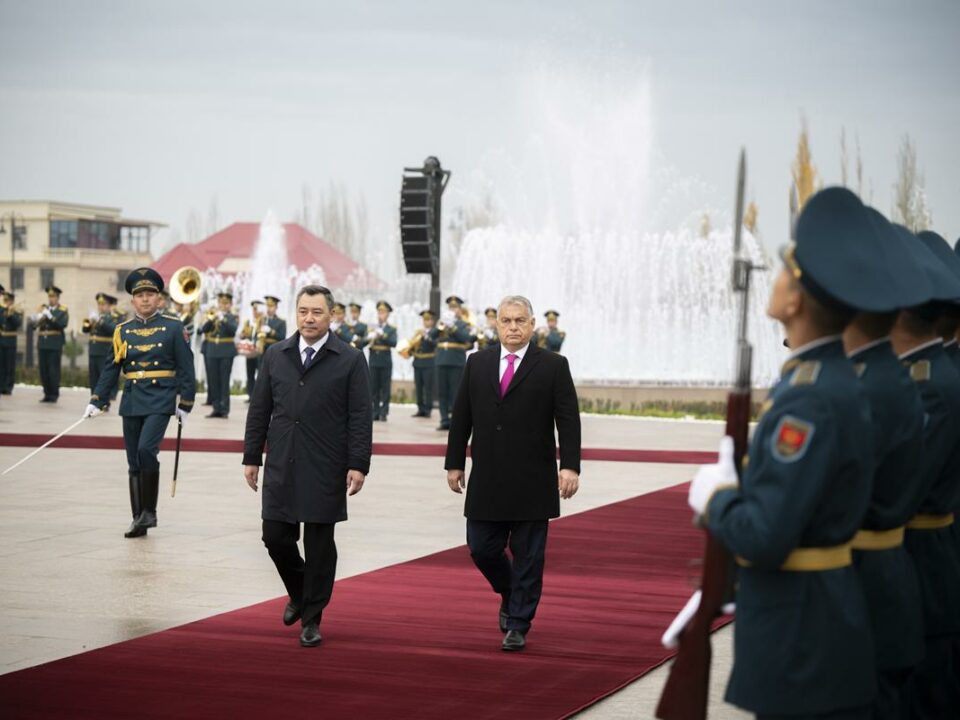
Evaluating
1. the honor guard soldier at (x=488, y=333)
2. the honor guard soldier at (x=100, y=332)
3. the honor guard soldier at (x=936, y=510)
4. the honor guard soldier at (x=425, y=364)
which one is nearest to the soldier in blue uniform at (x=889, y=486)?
the honor guard soldier at (x=936, y=510)

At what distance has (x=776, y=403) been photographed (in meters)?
4.01

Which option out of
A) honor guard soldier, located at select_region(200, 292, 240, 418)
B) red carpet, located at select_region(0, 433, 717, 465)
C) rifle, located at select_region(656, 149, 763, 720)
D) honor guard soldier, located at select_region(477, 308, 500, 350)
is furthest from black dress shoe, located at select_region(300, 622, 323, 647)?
honor guard soldier, located at select_region(200, 292, 240, 418)

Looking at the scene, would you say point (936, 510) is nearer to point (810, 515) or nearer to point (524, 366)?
point (810, 515)

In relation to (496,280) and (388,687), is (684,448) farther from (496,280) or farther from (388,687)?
(496,280)

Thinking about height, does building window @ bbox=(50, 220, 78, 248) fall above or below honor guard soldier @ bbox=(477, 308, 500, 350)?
above

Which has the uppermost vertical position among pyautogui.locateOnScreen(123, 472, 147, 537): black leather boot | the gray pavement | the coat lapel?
the coat lapel

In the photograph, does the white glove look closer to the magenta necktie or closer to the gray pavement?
the gray pavement

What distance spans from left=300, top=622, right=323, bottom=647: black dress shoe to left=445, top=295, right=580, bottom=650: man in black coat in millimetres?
883

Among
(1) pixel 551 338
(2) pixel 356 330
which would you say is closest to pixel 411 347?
(2) pixel 356 330

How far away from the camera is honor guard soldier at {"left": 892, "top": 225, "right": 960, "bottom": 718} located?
5.23m

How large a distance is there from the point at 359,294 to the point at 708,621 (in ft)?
288

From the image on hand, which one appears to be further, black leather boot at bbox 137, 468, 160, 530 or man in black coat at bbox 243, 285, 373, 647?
black leather boot at bbox 137, 468, 160, 530

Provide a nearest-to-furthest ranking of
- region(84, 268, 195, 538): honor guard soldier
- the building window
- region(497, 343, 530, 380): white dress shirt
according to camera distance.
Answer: region(497, 343, 530, 380): white dress shirt
region(84, 268, 195, 538): honor guard soldier
the building window

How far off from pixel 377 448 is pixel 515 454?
37.7 feet
